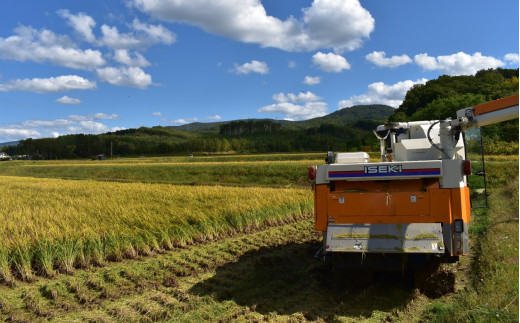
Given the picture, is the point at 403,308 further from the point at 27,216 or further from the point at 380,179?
the point at 27,216

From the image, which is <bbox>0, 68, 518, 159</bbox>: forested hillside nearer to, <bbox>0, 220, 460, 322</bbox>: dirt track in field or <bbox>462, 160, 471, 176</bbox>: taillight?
<bbox>462, 160, 471, 176</bbox>: taillight

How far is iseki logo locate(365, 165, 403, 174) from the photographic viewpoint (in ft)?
17.9

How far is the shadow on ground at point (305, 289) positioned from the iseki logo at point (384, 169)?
1851 mm

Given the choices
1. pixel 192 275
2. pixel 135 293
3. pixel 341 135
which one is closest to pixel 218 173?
pixel 192 275

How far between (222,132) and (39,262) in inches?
7443

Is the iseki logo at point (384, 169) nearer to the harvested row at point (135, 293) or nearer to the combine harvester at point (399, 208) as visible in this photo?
the combine harvester at point (399, 208)

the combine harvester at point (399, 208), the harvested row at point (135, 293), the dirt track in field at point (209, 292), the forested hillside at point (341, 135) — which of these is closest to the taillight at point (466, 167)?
the combine harvester at point (399, 208)

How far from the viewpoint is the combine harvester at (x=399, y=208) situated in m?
5.23

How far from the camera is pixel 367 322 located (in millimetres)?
4699

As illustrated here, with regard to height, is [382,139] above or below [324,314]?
above

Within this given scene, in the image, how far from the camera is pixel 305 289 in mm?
5984

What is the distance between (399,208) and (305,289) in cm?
213

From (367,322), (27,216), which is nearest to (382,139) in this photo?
(367,322)

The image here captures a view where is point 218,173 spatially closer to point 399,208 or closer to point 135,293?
point 135,293
